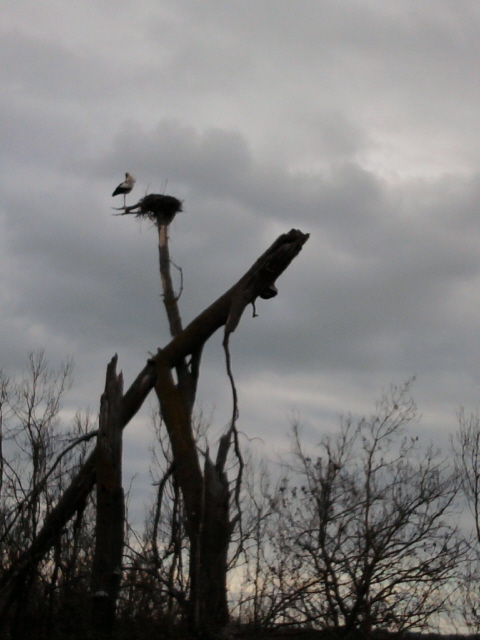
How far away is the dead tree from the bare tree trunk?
0.71 feet

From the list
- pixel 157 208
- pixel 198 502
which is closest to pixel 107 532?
pixel 198 502

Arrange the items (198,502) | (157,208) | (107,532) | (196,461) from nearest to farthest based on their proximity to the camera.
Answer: (198,502)
(107,532)
(196,461)
(157,208)

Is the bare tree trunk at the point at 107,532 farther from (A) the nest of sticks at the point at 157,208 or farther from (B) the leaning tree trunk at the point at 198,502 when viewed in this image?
(A) the nest of sticks at the point at 157,208

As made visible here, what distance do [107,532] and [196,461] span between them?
1216 mm

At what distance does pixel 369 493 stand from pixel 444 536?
5.24ft

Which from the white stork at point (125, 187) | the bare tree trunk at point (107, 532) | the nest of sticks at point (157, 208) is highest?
the white stork at point (125, 187)

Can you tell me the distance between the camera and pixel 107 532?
8.58 m

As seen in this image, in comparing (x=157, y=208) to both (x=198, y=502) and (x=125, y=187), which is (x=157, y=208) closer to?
(x=125, y=187)

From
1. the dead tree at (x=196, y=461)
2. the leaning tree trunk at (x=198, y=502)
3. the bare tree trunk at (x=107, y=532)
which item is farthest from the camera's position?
the bare tree trunk at (x=107, y=532)

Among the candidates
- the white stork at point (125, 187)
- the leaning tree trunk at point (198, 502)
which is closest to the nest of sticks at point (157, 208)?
the white stork at point (125, 187)

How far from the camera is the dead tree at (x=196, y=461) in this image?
8.28 m

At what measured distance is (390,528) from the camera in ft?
42.0

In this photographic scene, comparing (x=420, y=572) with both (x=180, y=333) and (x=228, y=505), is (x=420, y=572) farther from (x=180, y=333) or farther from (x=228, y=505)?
(x=180, y=333)

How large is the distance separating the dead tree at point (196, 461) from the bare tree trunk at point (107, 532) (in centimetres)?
22
